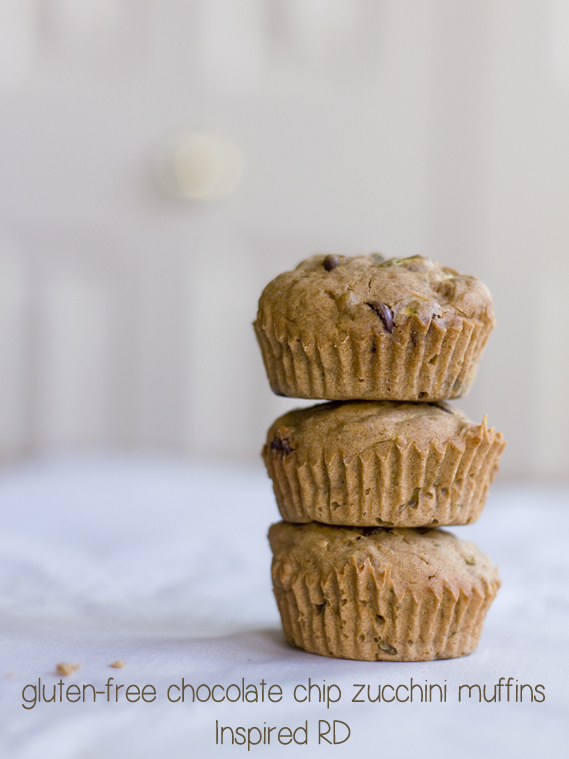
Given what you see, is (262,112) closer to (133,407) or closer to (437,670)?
(133,407)

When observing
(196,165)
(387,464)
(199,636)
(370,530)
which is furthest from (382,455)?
(196,165)

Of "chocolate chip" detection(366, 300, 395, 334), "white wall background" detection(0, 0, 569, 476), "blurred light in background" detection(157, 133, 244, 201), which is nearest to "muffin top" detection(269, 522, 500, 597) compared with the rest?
"chocolate chip" detection(366, 300, 395, 334)

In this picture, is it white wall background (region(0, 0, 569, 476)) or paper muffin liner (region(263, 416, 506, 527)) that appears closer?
paper muffin liner (region(263, 416, 506, 527))

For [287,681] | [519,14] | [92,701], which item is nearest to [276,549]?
[287,681]

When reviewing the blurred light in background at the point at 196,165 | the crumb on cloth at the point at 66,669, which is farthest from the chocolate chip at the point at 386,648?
the blurred light in background at the point at 196,165

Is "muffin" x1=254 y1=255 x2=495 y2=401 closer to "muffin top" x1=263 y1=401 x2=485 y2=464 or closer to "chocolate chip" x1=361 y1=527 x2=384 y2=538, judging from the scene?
"muffin top" x1=263 y1=401 x2=485 y2=464

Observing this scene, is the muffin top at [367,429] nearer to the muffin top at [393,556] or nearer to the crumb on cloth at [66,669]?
the muffin top at [393,556]
